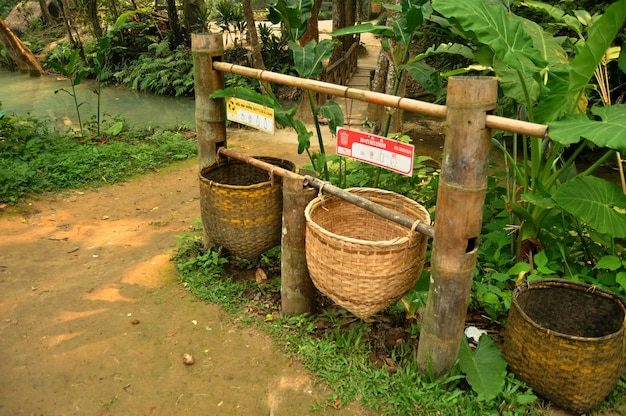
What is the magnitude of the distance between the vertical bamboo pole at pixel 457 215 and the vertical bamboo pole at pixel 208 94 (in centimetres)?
185

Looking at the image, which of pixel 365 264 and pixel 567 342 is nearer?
pixel 567 342

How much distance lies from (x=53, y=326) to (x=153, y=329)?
62cm

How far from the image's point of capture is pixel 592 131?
2.09 m

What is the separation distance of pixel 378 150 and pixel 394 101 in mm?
248

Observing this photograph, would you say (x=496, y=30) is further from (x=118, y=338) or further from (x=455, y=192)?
(x=118, y=338)

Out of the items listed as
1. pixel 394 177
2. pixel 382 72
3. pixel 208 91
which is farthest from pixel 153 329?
pixel 382 72

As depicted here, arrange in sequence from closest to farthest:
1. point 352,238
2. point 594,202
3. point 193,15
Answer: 1. point 594,202
2. point 352,238
3. point 193,15

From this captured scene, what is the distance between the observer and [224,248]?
3732 mm

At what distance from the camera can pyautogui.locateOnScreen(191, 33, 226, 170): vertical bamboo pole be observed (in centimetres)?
341

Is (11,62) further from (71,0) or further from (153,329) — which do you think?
(153,329)

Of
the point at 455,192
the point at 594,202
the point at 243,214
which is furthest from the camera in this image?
the point at 243,214

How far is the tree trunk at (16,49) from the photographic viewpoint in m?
10.8

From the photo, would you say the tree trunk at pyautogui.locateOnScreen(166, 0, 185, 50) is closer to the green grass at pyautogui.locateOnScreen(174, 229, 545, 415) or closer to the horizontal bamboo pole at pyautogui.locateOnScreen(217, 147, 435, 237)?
the green grass at pyautogui.locateOnScreen(174, 229, 545, 415)

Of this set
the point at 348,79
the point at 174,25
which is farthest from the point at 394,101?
the point at 174,25
